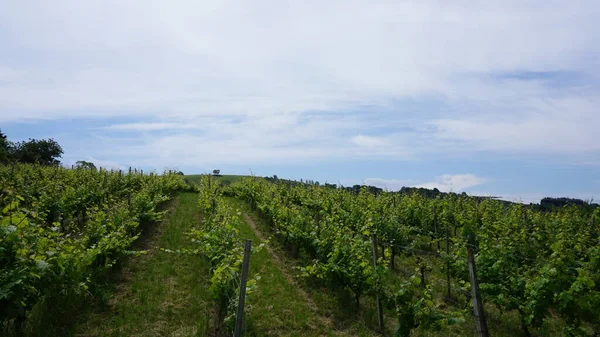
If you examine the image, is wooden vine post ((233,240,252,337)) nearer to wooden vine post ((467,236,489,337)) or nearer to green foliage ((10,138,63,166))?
wooden vine post ((467,236,489,337))

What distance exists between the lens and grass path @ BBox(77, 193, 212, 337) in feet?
19.4

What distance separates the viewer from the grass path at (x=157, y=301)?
5.93m

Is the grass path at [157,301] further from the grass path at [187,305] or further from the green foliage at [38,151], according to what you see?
the green foliage at [38,151]

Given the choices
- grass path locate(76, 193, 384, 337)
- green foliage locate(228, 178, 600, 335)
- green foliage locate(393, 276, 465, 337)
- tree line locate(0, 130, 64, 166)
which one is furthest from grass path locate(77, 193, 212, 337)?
tree line locate(0, 130, 64, 166)

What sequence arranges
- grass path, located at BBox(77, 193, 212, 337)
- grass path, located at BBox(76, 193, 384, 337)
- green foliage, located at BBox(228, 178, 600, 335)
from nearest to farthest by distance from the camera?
green foliage, located at BBox(228, 178, 600, 335) < grass path, located at BBox(77, 193, 212, 337) < grass path, located at BBox(76, 193, 384, 337)

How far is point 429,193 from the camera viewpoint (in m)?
19.6

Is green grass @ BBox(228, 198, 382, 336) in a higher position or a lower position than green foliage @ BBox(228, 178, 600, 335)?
lower

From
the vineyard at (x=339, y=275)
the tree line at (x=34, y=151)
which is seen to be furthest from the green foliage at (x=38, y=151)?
the vineyard at (x=339, y=275)

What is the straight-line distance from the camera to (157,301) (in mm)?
7059

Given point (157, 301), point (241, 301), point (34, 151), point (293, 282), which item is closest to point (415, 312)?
point (241, 301)

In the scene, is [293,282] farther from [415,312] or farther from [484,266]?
[415,312]

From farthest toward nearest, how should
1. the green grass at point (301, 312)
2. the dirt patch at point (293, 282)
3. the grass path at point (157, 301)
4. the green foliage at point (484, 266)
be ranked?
1. the dirt patch at point (293, 282)
2. the green grass at point (301, 312)
3. the grass path at point (157, 301)
4. the green foliage at point (484, 266)

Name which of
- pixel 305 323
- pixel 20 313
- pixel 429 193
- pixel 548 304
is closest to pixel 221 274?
pixel 305 323

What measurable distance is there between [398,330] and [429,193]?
1570 cm
